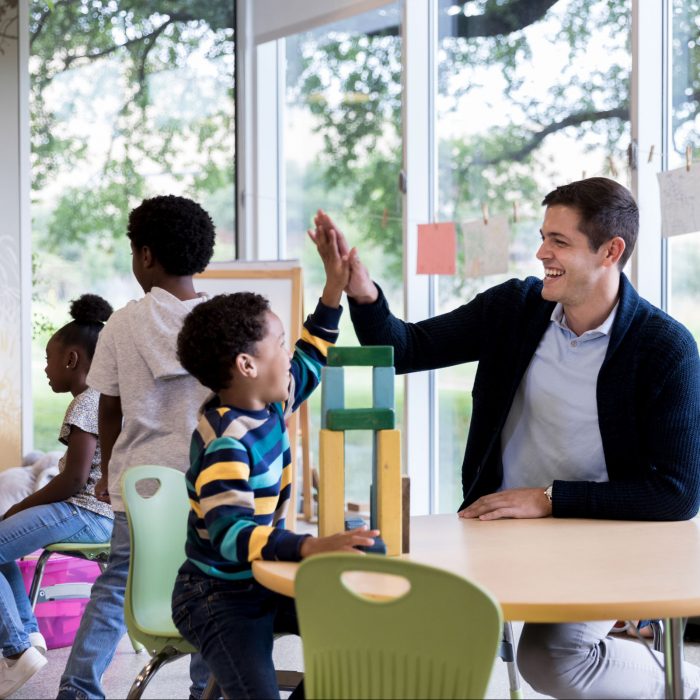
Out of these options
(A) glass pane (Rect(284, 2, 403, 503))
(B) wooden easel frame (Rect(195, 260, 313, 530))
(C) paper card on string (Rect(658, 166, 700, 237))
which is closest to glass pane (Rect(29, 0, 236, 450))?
(A) glass pane (Rect(284, 2, 403, 503))

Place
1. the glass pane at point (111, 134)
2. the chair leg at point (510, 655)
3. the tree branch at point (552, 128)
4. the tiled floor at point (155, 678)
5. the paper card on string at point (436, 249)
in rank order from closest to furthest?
the chair leg at point (510, 655), the tiled floor at point (155, 678), the tree branch at point (552, 128), the paper card on string at point (436, 249), the glass pane at point (111, 134)

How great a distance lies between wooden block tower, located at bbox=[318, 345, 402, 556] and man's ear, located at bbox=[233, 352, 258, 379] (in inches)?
7.4

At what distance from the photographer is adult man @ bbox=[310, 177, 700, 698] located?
1.92 meters

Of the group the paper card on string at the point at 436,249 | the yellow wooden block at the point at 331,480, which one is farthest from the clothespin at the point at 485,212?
the yellow wooden block at the point at 331,480

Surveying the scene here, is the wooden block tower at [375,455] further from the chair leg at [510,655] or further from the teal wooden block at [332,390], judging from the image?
the chair leg at [510,655]

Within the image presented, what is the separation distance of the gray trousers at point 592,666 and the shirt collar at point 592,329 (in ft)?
1.90

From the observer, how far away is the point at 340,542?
152cm

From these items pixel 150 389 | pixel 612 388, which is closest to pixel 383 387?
pixel 612 388

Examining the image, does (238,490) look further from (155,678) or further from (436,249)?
(436,249)

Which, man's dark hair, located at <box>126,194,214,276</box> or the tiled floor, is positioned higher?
man's dark hair, located at <box>126,194,214,276</box>

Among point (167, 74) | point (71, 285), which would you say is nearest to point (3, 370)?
point (71, 285)

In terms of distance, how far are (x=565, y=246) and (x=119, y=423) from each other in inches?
45.5

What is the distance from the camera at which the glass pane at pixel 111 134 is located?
4.71 m

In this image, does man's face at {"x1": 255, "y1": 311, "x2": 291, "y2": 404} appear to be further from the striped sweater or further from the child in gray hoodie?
the child in gray hoodie
